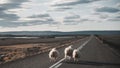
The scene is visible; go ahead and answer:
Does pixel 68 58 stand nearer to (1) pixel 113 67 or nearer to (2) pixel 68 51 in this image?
(2) pixel 68 51

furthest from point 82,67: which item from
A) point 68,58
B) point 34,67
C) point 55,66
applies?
point 68,58

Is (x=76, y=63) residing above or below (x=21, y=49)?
Answer: above

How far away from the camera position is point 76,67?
21609 mm

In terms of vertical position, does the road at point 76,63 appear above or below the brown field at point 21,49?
above

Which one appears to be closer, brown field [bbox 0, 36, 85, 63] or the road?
the road

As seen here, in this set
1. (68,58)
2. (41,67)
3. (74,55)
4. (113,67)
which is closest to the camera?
(41,67)

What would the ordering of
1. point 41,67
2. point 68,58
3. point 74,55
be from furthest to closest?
1. point 68,58
2. point 74,55
3. point 41,67

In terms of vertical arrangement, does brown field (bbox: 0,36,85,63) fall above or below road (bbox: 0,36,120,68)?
below

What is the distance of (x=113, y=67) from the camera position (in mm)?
22562

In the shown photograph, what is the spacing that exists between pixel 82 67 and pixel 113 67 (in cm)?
236

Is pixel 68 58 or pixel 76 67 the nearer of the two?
pixel 76 67

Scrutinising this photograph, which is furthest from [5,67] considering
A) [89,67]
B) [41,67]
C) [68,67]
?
[89,67]

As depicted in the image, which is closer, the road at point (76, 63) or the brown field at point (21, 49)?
the road at point (76, 63)

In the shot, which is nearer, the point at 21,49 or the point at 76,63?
the point at 76,63
